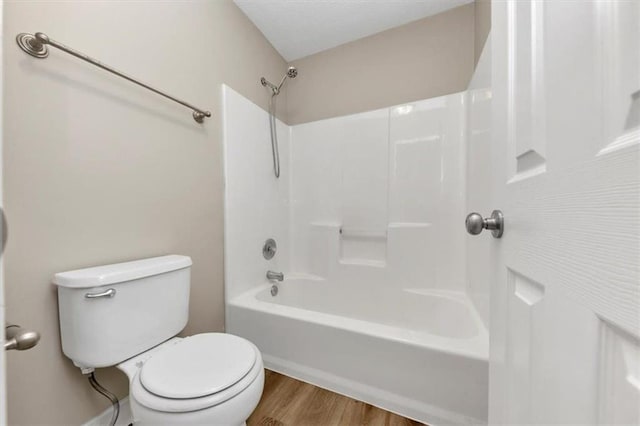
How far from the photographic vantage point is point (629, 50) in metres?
0.20

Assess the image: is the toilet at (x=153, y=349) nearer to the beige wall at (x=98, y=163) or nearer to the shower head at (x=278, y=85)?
the beige wall at (x=98, y=163)

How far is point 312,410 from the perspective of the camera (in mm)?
1077

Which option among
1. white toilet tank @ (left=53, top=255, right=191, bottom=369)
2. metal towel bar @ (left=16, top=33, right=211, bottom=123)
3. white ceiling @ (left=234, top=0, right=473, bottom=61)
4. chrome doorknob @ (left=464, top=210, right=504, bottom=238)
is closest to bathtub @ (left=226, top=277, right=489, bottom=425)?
white toilet tank @ (left=53, top=255, right=191, bottom=369)

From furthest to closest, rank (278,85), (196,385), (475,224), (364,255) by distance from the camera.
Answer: (278,85)
(364,255)
(196,385)
(475,224)

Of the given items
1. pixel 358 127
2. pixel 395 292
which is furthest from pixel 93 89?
pixel 395 292

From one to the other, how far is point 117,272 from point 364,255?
4.78 feet

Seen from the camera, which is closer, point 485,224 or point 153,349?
point 485,224

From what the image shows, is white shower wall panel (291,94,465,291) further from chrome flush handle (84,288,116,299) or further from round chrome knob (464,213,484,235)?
chrome flush handle (84,288,116,299)

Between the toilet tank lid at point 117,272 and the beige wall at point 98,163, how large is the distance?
0.07m

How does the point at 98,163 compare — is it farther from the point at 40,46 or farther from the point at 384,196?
the point at 384,196

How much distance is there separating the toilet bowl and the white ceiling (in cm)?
192

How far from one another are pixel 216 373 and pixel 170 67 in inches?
51.9

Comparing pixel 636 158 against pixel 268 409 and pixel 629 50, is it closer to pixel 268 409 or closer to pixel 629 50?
pixel 629 50

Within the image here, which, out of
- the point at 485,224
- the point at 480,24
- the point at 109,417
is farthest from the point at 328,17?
the point at 109,417
